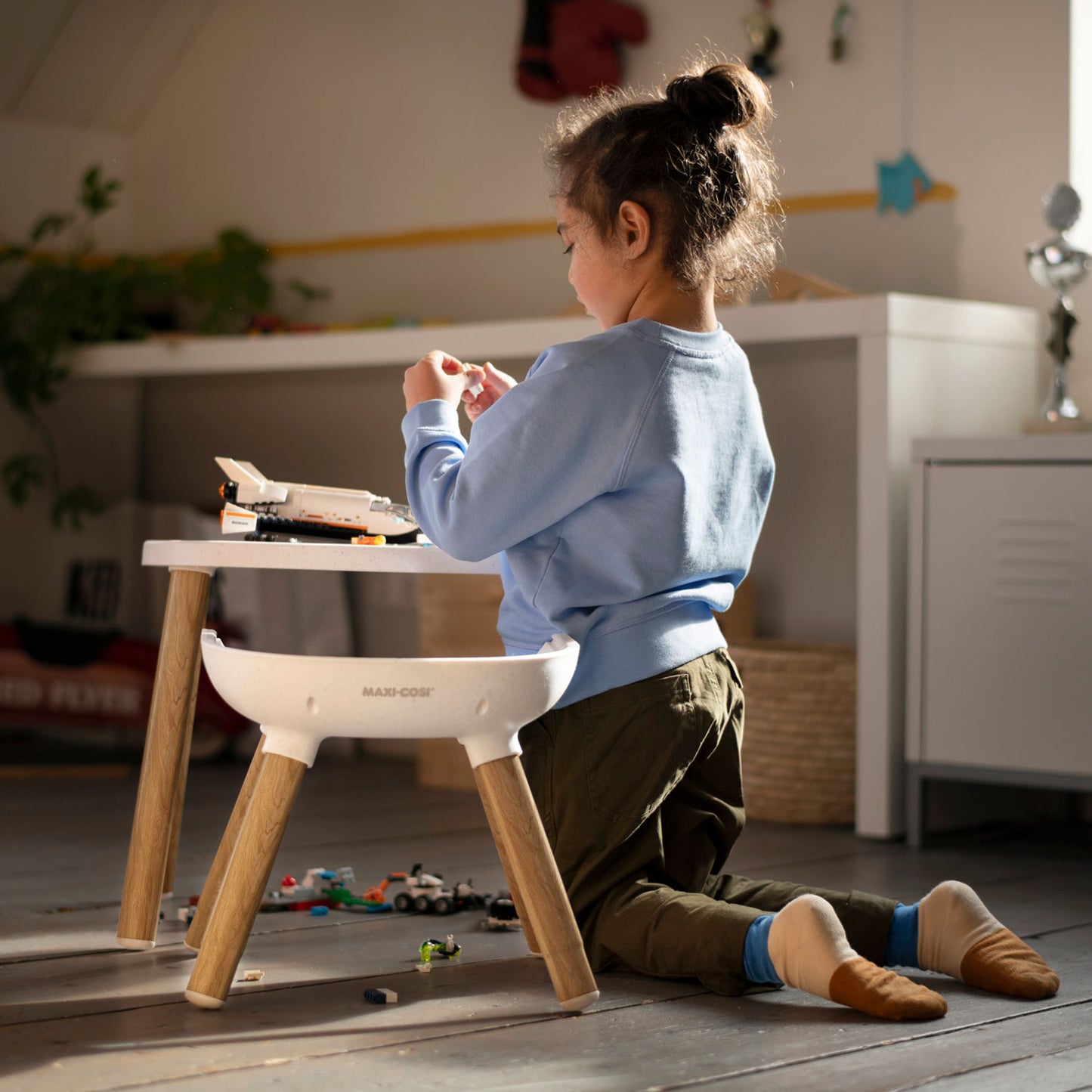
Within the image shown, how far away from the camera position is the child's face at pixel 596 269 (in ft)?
6.20

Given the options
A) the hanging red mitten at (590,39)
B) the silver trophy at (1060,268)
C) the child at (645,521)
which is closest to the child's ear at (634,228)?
the child at (645,521)

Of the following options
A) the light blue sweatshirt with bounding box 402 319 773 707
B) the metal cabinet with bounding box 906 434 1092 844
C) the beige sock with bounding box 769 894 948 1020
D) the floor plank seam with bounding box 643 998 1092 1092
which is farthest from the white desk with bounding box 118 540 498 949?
the metal cabinet with bounding box 906 434 1092 844

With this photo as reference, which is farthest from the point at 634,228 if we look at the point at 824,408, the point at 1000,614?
the point at 824,408

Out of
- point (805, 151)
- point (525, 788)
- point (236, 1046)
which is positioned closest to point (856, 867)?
point (525, 788)

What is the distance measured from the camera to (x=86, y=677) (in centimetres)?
384

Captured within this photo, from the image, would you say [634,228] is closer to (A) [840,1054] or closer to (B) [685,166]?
(B) [685,166]

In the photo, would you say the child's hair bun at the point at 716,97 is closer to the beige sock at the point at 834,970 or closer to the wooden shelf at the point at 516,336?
the beige sock at the point at 834,970

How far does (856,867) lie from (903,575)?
1.86 feet

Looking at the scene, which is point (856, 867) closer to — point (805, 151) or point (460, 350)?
point (460, 350)

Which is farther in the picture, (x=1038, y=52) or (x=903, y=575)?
(x=1038, y=52)

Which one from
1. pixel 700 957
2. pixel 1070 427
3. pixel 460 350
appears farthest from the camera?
pixel 460 350

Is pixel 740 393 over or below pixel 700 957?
over

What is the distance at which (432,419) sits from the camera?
6.15 feet

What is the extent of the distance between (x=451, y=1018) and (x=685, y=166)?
36.4 inches
